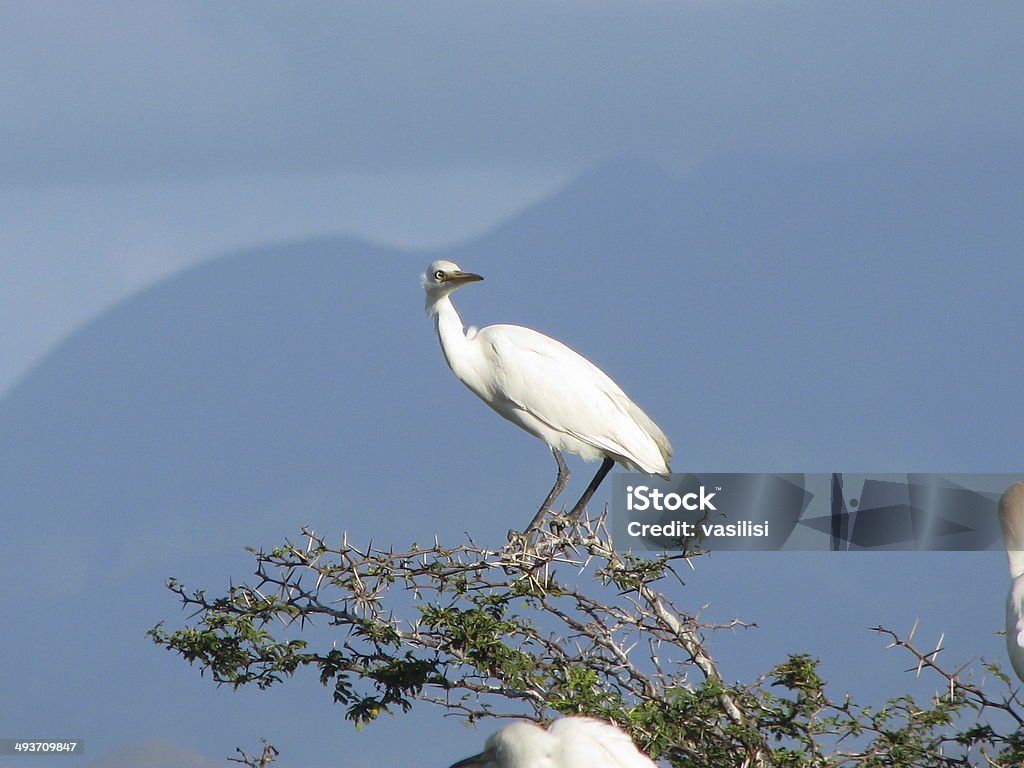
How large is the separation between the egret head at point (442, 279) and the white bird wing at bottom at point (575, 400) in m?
0.43

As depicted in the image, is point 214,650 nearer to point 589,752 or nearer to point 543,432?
point 589,752

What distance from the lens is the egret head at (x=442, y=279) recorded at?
8.38 metres

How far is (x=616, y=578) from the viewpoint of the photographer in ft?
19.2

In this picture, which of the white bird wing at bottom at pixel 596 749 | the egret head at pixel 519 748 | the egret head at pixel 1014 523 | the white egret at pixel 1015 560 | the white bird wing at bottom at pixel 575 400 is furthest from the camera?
the white bird wing at bottom at pixel 575 400

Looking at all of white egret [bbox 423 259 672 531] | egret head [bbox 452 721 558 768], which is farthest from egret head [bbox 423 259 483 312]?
egret head [bbox 452 721 558 768]

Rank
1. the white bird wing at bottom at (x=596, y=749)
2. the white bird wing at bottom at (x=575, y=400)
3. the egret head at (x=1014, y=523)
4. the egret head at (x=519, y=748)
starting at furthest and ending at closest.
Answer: the white bird wing at bottom at (x=575, y=400)
the egret head at (x=1014, y=523)
the egret head at (x=519, y=748)
the white bird wing at bottom at (x=596, y=749)

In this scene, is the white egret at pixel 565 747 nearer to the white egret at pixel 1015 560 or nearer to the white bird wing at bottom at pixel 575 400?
the white egret at pixel 1015 560

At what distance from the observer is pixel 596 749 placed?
14.8 ft

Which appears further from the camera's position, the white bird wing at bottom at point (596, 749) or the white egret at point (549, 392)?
the white egret at point (549, 392)

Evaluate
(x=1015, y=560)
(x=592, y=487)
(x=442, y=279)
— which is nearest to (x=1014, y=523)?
(x=1015, y=560)

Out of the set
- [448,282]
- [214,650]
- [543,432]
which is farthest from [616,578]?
[448,282]

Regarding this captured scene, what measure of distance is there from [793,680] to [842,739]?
0.31 m

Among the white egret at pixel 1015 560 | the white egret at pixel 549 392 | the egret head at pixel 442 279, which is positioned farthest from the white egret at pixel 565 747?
the egret head at pixel 442 279

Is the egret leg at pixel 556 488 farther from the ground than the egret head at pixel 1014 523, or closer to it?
farther from the ground
